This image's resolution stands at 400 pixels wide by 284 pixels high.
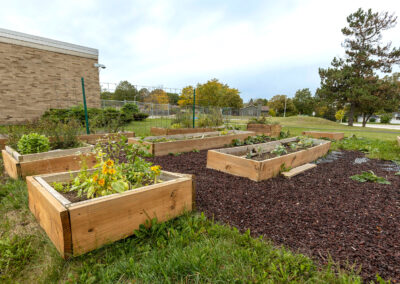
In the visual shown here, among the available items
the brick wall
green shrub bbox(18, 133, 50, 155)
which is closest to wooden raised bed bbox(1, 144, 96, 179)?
green shrub bbox(18, 133, 50, 155)

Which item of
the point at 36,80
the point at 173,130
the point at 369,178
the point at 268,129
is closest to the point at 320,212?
the point at 369,178

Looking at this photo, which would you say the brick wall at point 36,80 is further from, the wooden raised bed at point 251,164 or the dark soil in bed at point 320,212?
the dark soil in bed at point 320,212

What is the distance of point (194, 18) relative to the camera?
623 cm

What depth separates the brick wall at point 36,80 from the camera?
9000 mm

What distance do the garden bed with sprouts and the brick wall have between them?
1070 centimetres

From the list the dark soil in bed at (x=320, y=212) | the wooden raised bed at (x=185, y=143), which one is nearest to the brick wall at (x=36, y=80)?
the wooden raised bed at (x=185, y=143)

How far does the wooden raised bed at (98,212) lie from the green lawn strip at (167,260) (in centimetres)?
9

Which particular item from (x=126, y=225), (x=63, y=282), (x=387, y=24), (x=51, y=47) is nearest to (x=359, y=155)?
(x=126, y=225)

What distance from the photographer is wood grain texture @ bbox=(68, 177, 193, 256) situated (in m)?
1.21

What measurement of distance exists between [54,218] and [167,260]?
2.62 feet

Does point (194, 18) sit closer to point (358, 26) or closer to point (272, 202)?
point (272, 202)

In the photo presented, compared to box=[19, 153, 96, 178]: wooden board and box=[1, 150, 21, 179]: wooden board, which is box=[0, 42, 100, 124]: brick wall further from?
box=[19, 153, 96, 178]: wooden board

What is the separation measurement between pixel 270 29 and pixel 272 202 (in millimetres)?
6112

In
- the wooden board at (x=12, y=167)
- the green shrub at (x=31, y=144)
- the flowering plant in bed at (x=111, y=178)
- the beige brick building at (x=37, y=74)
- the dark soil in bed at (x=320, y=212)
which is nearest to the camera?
the dark soil in bed at (x=320, y=212)
